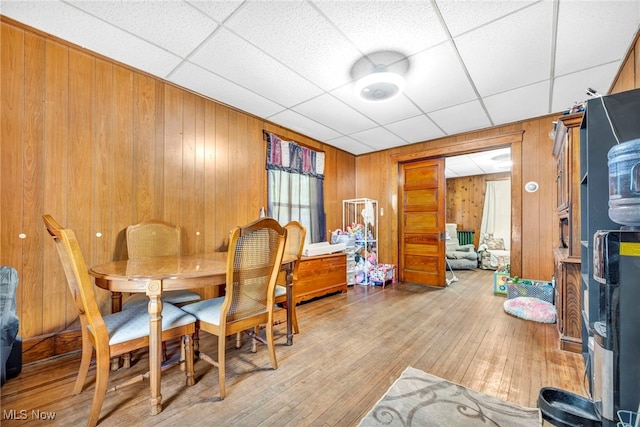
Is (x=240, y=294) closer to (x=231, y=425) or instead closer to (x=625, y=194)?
(x=231, y=425)

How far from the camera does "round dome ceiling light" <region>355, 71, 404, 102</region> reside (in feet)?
7.61

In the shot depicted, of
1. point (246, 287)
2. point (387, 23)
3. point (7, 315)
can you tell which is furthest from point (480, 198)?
point (7, 315)

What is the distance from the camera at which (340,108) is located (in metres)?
3.26

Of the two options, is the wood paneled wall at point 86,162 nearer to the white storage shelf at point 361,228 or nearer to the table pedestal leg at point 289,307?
the table pedestal leg at point 289,307

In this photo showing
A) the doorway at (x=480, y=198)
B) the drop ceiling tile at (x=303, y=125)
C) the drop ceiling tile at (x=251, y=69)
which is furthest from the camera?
the doorway at (x=480, y=198)

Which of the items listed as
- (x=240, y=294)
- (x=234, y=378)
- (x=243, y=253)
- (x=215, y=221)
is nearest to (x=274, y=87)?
(x=215, y=221)

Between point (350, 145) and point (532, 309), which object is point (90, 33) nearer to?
point (350, 145)

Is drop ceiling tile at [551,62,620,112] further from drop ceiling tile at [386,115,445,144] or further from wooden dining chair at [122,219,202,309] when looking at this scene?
wooden dining chair at [122,219,202,309]

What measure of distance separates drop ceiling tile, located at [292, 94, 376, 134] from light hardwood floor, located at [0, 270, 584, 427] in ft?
8.15

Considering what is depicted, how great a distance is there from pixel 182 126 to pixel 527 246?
455 cm

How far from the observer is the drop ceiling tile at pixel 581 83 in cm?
240

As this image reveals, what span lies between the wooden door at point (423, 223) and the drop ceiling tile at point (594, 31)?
2.21 m

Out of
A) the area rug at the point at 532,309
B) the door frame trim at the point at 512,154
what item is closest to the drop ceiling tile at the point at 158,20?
the door frame trim at the point at 512,154

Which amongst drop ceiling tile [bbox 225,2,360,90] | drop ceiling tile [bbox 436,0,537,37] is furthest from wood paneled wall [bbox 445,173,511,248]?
drop ceiling tile [bbox 225,2,360,90]
